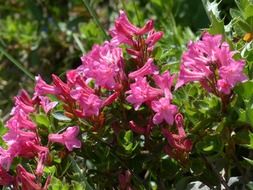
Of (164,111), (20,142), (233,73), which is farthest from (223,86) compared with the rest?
(20,142)

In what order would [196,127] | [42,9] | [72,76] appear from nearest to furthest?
[196,127] → [72,76] → [42,9]

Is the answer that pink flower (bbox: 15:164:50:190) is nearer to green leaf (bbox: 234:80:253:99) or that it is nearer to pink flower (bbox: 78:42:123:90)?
pink flower (bbox: 78:42:123:90)

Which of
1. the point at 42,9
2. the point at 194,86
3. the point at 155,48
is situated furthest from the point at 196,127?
the point at 42,9

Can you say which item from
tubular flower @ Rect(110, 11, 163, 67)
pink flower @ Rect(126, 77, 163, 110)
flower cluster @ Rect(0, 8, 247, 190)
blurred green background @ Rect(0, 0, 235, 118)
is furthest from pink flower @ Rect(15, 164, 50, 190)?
blurred green background @ Rect(0, 0, 235, 118)

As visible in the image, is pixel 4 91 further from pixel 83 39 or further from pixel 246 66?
pixel 246 66

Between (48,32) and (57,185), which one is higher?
(57,185)

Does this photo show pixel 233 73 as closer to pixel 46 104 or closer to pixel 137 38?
pixel 137 38

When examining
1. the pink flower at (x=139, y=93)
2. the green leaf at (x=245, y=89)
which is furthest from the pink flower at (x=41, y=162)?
the green leaf at (x=245, y=89)
